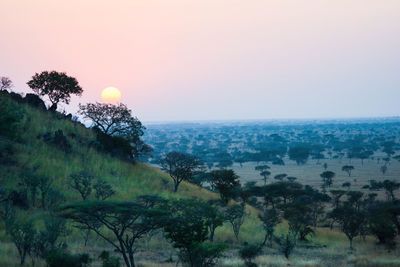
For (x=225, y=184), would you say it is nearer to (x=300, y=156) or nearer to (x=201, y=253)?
(x=201, y=253)

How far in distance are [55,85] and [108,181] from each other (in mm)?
24003

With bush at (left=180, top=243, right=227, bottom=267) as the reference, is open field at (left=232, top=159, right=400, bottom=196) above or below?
below

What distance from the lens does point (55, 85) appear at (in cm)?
5378

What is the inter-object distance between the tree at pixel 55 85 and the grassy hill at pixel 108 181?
Answer: 16.4ft

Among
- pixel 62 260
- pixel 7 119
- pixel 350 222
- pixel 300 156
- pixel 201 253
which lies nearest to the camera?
pixel 62 260

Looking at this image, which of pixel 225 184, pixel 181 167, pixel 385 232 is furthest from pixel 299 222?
pixel 181 167

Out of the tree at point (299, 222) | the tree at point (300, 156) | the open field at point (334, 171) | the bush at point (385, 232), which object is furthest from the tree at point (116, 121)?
the tree at point (300, 156)

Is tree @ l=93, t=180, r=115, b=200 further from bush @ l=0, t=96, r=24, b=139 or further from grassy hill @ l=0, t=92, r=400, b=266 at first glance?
bush @ l=0, t=96, r=24, b=139

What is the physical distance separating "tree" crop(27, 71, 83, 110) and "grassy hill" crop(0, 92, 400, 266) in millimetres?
5014

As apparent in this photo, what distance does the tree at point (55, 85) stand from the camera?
5353 cm

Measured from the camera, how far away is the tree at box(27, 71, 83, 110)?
176 feet

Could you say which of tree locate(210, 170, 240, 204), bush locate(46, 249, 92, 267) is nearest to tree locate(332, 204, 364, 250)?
tree locate(210, 170, 240, 204)

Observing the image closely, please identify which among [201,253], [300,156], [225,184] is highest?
[201,253]

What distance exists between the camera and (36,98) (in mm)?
52844
